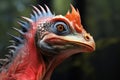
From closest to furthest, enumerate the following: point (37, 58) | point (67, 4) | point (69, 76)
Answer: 1. point (37, 58)
2. point (67, 4)
3. point (69, 76)

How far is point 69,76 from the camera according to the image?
347 inches

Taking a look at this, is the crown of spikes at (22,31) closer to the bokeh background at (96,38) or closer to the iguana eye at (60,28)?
the iguana eye at (60,28)

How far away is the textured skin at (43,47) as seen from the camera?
308 centimetres

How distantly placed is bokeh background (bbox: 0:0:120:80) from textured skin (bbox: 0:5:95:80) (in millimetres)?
5591

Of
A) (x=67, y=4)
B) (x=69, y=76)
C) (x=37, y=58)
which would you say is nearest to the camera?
(x=37, y=58)

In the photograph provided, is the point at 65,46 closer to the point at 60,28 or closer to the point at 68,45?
the point at 68,45

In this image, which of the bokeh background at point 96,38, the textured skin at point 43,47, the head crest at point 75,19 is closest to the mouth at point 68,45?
the textured skin at point 43,47

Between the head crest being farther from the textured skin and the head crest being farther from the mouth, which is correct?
the mouth

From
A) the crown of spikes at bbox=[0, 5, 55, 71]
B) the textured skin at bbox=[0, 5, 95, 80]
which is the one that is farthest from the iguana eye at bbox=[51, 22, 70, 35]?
the crown of spikes at bbox=[0, 5, 55, 71]

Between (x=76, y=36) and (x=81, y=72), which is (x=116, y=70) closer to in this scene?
(x=81, y=72)

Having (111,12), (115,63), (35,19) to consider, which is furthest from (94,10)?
(35,19)

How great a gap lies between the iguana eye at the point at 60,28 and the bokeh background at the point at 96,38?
5.63 meters

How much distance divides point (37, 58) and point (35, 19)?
0.95ft

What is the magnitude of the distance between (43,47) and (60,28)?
0.17 meters
